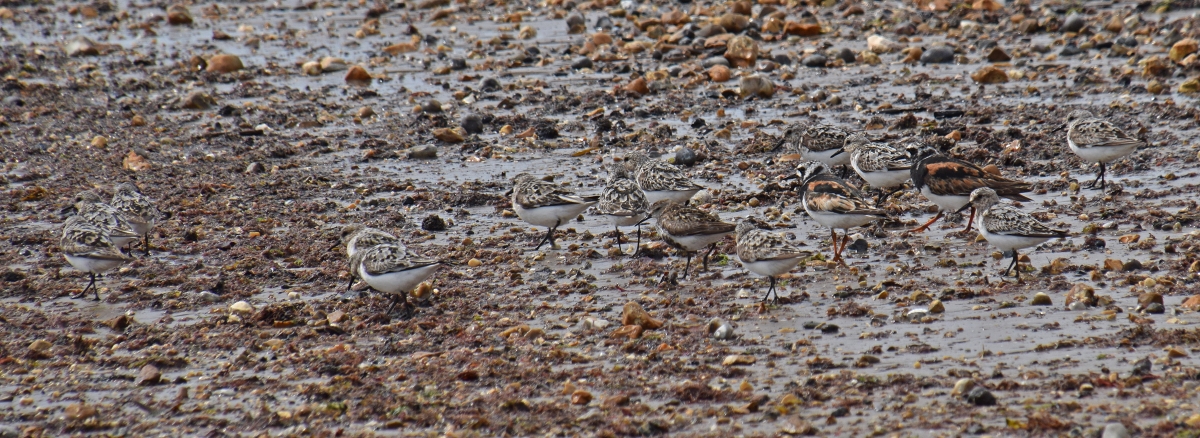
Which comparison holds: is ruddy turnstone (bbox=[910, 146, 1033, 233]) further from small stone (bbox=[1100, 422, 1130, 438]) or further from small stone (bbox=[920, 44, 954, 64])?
small stone (bbox=[920, 44, 954, 64])

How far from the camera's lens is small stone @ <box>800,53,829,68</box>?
16.5 m

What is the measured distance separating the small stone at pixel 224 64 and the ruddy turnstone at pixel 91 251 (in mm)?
9608

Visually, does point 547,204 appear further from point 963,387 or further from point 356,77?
point 356,77

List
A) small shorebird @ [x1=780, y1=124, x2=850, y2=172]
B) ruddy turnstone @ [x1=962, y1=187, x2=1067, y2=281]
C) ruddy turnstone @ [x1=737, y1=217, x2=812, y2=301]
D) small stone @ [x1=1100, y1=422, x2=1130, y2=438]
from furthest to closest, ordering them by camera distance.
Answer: small shorebird @ [x1=780, y1=124, x2=850, y2=172] < ruddy turnstone @ [x1=962, y1=187, x2=1067, y2=281] < ruddy turnstone @ [x1=737, y1=217, x2=812, y2=301] < small stone @ [x1=1100, y1=422, x2=1130, y2=438]

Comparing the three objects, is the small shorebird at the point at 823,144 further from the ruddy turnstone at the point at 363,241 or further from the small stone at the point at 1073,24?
the small stone at the point at 1073,24

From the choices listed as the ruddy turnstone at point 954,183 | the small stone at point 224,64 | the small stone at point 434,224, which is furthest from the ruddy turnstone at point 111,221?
the small stone at point 224,64

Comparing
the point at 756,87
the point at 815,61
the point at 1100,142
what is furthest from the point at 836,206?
the point at 815,61

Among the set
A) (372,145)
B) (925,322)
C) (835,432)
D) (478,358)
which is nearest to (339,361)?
(478,358)

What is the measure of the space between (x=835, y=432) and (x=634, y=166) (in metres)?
6.11

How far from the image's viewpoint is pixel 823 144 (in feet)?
39.4

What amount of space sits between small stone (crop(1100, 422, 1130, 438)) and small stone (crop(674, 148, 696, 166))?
7.48 meters

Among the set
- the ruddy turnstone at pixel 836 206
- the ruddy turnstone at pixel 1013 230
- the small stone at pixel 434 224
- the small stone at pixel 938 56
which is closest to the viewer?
the ruddy turnstone at pixel 1013 230

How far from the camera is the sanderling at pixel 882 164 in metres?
10.7

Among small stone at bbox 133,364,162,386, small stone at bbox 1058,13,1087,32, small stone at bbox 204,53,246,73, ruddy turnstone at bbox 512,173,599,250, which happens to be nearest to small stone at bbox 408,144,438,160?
ruddy turnstone at bbox 512,173,599,250
